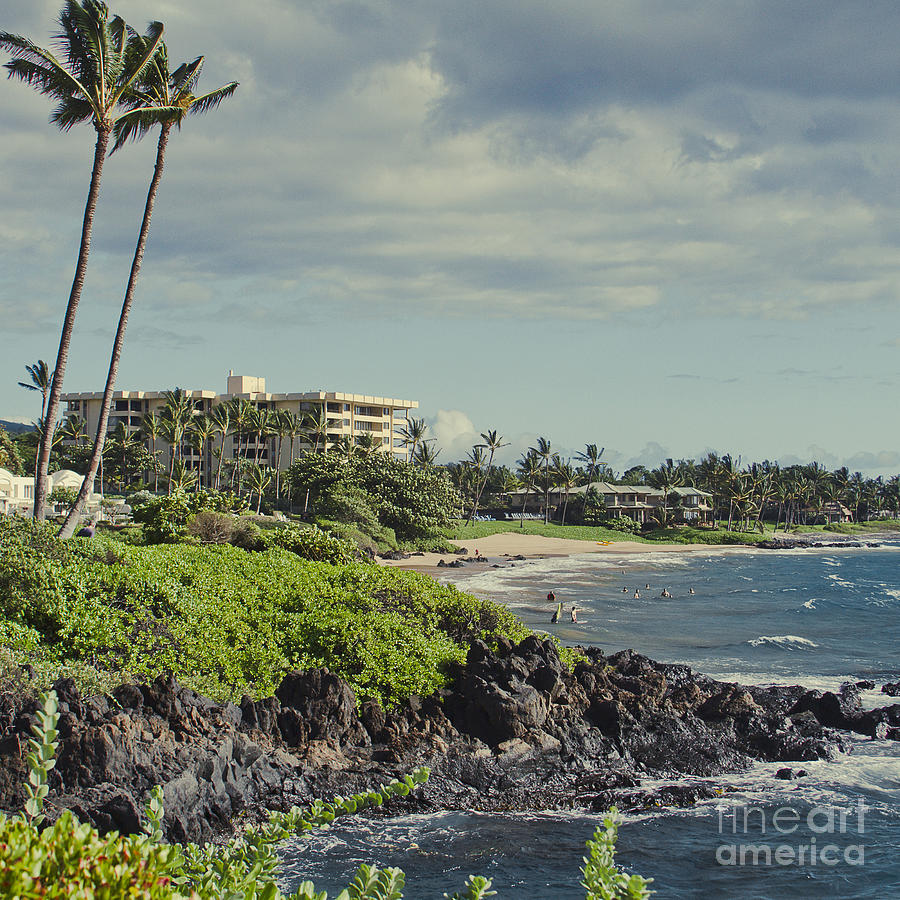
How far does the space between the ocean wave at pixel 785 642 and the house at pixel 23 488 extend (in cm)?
3654

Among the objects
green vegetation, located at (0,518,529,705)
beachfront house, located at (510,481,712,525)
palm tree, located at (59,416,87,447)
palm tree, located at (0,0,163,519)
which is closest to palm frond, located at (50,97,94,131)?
palm tree, located at (0,0,163,519)

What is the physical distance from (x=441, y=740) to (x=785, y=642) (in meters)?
22.9

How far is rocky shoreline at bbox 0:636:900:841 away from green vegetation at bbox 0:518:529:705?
119 cm

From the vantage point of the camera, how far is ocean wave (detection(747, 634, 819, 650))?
109 ft

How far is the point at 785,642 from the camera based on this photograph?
33969 mm

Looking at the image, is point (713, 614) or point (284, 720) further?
point (713, 614)

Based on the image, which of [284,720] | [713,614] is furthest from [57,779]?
[713,614]

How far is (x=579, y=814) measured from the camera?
14.3 metres

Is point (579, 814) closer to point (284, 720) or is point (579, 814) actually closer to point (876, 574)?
point (284, 720)

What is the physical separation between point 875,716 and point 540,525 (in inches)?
3383

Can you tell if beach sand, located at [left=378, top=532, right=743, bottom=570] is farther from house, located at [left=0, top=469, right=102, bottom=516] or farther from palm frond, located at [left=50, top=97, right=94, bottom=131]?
palm frond, located at [left=50, top=97, right=94, bottom=131]

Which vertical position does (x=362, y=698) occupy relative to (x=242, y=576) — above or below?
below

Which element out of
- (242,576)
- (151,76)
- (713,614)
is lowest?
(713,614)

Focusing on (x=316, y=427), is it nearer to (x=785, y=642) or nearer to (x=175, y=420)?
(x=175, y=420)
